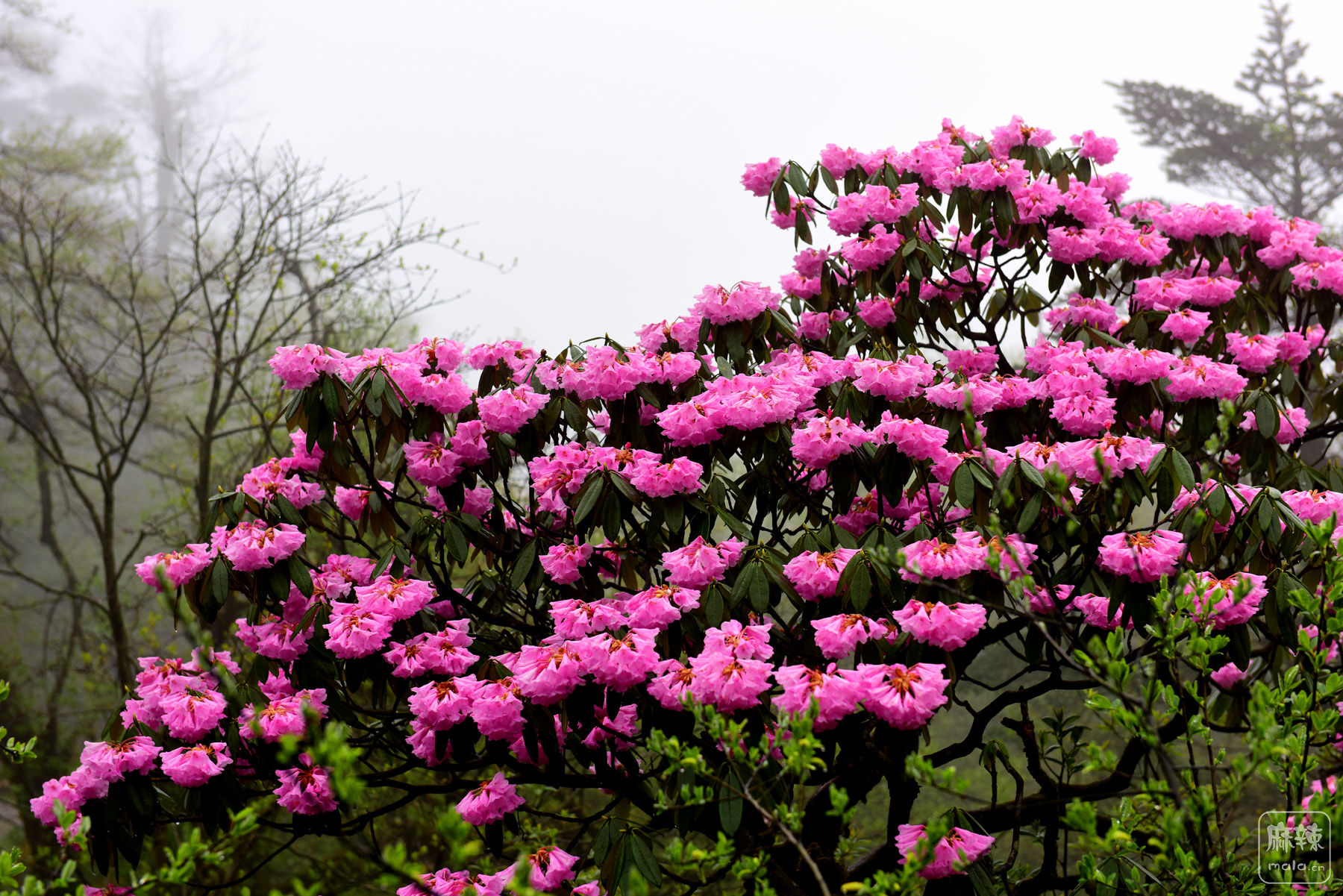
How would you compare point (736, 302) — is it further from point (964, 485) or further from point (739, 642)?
point (739, 642)

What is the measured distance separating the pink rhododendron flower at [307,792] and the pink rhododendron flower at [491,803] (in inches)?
12.8

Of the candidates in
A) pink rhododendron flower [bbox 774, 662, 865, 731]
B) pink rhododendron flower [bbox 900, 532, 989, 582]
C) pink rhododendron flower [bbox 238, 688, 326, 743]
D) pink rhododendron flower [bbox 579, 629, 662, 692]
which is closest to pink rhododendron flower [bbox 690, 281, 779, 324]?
pink rhododendron flower [bbox 900, 532, 989, 582]

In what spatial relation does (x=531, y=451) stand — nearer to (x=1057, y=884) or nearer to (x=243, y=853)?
(x=1057, y=884)

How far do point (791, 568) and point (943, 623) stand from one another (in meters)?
0.35

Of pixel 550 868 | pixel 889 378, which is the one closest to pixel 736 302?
pixel 889 378

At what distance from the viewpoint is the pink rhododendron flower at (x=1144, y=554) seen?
177cm

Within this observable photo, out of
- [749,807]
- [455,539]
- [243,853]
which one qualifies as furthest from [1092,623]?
[243,853]

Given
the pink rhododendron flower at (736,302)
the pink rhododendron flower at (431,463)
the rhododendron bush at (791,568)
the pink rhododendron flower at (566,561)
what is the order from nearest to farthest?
the rhododendron bush at (791,568), the pink rhododendron flower at (566,561), the pink rhododendron flower at (431,463), the pink rhododendron flower at (736,302)

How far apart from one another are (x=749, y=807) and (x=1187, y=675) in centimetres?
606

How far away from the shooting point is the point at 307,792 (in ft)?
6.78

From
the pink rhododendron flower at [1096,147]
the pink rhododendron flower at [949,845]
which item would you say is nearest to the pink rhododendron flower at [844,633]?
the pink rhododendron flower at [949,845]

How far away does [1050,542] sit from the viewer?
6.67 feet

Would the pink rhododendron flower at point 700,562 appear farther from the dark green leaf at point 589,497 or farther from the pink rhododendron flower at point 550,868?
the pink rhododendron flower at point 550,868

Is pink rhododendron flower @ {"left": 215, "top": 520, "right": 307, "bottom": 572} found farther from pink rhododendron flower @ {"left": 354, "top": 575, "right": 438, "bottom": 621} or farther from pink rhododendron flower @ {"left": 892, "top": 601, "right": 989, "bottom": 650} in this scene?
pink rhododendron flower @ {"left": 892, "top": 601, "right": 989, "bottom": 650}
